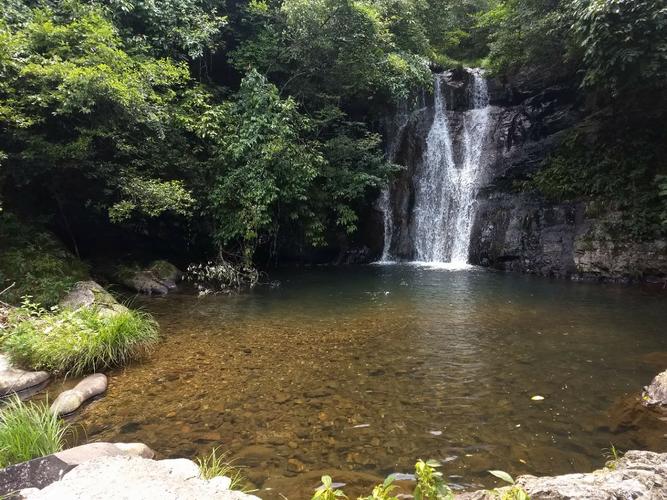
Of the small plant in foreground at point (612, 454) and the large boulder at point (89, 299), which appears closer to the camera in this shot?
the small plant in foreground at point (612, 454)

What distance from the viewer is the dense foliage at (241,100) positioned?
9133 millimetres

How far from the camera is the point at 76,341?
19.4 feet

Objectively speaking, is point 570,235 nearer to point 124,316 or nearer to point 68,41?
point 124,316

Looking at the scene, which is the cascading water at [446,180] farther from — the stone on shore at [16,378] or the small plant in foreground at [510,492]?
the small plant in foreground at [510,492]

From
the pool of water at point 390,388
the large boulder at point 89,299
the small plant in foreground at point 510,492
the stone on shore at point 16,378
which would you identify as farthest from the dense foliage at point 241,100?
the small plant in foreground at point 510,492

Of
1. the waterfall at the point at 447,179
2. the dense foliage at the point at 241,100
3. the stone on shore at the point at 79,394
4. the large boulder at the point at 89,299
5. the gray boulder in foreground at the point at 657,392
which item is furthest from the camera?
the waterfall at the point at 447,179

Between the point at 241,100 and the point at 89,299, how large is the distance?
754cm

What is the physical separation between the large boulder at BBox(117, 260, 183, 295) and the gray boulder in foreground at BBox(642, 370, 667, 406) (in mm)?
10574

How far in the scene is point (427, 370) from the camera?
5.85m

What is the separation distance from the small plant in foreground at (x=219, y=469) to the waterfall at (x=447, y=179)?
13.7 meters

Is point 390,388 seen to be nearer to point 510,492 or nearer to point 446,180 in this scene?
point 510,492

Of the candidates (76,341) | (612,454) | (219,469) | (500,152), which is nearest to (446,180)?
(500,152)

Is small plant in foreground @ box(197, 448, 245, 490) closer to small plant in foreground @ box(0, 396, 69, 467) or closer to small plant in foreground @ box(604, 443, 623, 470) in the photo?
small plant in foreground @ box(0, 396, 69, 467)

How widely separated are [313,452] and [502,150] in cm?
1549
